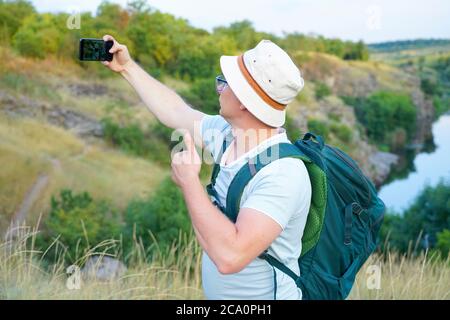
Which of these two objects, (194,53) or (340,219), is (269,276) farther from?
(194,53)

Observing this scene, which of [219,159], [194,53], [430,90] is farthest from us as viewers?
[430,90]

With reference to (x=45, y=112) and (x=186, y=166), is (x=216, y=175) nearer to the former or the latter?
(x=186, y=166)

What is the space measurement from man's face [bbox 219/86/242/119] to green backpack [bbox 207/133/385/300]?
104 millimetres

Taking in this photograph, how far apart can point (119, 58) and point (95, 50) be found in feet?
0.30

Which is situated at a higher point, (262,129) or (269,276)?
(262,129)

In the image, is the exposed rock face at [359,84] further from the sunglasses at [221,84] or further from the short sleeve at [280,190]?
the short sleeve at [280,190]

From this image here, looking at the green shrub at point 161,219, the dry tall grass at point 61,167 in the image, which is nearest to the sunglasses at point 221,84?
the green shrub at point 161,219

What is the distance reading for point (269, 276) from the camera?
1.51 m

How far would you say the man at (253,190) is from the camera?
1.31m

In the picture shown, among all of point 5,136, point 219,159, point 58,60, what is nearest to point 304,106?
point 58,60

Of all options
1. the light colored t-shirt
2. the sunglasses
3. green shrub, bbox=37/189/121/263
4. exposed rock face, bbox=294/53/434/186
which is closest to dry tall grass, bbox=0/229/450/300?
the light colored t-shirt

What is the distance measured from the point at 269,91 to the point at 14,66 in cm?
899

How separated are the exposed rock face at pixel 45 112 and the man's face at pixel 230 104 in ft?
26.9

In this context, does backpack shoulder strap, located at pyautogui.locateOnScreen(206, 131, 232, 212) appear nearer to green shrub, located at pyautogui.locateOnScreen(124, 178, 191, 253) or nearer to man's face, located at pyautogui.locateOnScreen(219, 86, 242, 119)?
man's face, located at pyautogui.locateOnScreen(219, 86, 242, 119)
